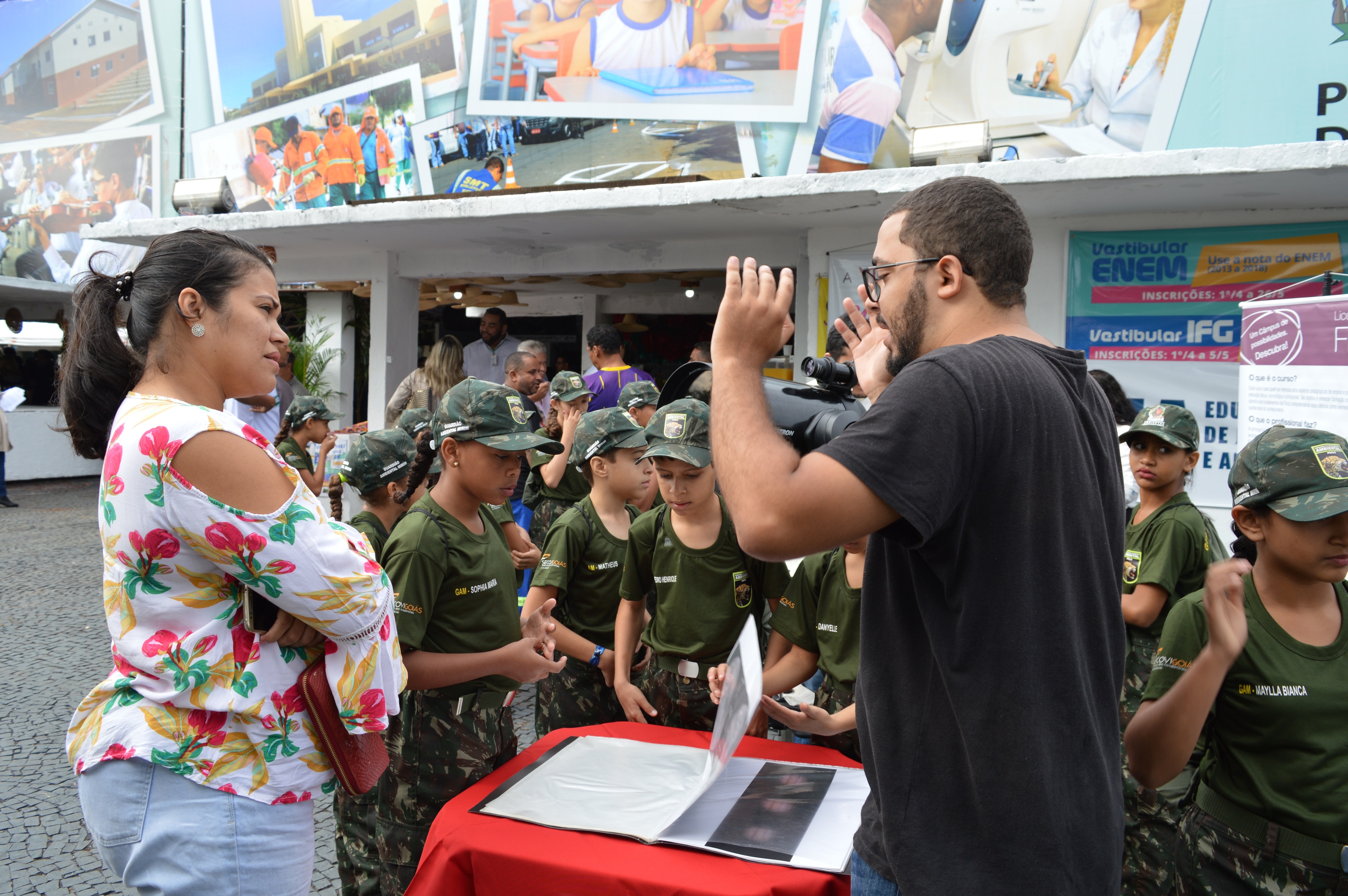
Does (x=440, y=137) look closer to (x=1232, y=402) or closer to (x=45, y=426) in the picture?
(x=1232, y=402)

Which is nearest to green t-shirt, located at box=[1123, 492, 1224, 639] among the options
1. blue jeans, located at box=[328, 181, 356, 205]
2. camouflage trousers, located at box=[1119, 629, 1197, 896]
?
camouflage trousers, located at box=[1119, 629, 1197, 896]

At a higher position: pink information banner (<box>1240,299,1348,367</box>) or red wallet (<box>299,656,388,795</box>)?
pink information banner (<box>1240,299,1348,367</box>)

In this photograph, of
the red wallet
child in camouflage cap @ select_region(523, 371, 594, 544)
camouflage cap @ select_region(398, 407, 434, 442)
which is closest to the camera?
the red wallet

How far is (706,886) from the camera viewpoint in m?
1.60

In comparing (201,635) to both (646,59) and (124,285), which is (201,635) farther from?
(646,59)

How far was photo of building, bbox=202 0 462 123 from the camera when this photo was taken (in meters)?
9.08

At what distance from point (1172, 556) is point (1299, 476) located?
1150mm

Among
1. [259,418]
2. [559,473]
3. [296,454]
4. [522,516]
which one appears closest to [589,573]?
[559,473]

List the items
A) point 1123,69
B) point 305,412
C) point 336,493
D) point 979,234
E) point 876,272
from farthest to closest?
point 1123,69 < point 305,412 < point 336,493 < point 876,272 < point 979,234

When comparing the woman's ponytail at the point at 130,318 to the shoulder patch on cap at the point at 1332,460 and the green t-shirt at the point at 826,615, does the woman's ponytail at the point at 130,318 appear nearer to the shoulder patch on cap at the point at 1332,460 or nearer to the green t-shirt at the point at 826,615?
the green t-shirt at the point at 826,615

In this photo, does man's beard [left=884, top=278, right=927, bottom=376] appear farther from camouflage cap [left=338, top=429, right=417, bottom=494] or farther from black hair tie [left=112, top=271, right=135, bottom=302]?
camouflage cap [left=338, top=429, right=417, bottom=494]

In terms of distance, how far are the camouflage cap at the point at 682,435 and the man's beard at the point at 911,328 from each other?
5.04 feet

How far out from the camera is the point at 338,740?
1.61 metres

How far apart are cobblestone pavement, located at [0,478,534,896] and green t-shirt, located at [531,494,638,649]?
1.21 metres
